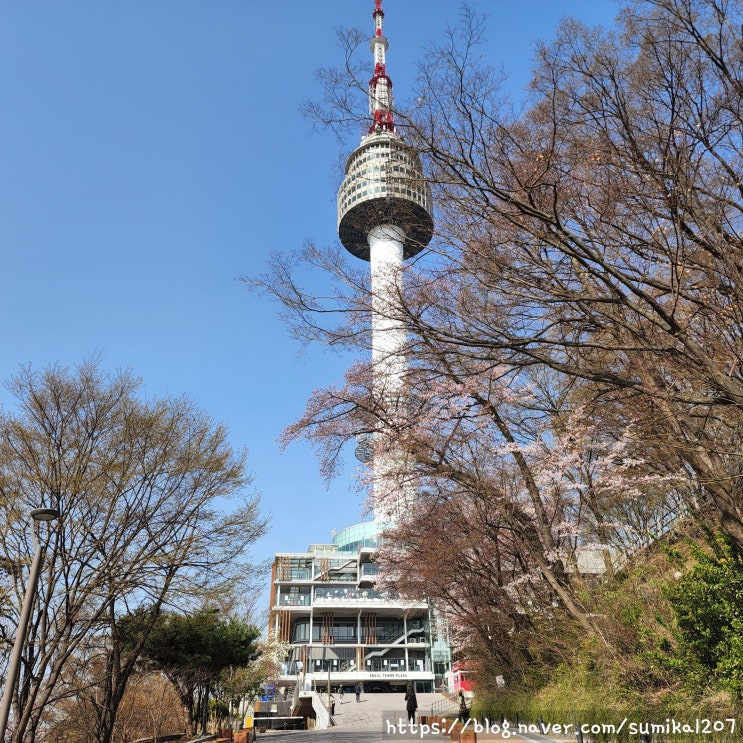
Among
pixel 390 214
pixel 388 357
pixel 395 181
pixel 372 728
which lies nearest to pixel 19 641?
pixel 388 357

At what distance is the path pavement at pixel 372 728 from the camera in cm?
1483

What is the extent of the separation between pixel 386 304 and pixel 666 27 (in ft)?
14.4

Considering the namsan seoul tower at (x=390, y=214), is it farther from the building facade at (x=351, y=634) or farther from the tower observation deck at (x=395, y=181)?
the building facade at (x=351, y=634)

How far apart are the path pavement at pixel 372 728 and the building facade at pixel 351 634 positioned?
36.8ft

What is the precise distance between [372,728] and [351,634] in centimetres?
4226

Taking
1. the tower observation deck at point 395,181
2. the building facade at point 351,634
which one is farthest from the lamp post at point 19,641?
the building facade at point 351,634

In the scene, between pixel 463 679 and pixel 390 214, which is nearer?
pixel 390 214

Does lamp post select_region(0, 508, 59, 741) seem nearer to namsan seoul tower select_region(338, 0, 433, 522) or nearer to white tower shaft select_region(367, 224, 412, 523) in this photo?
white tower shaft select_region(367, 224, 412, 523)

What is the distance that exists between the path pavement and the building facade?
11.2 metres

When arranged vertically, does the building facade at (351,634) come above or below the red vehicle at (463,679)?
above

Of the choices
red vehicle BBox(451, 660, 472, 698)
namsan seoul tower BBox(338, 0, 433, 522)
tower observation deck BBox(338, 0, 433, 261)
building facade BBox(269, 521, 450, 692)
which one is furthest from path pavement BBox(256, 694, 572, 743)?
building facade BBox(269, 521, 450, 692)

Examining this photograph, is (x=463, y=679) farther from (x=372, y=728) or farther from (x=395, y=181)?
(x=395, y=181)

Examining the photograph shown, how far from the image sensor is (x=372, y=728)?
918 inches

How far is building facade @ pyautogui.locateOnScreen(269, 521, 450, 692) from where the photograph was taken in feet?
192
